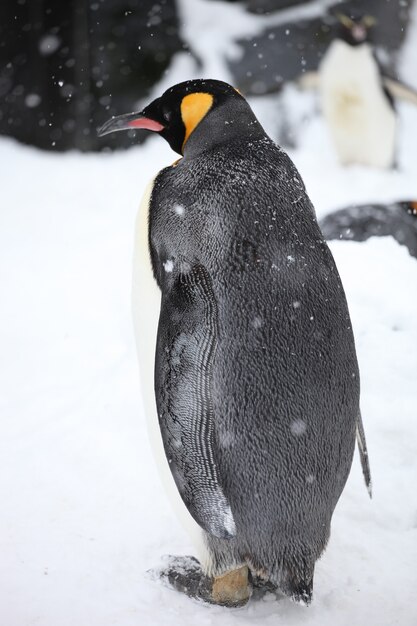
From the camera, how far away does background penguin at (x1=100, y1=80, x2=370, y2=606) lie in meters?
1.18

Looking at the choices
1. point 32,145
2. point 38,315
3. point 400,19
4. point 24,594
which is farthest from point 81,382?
point 400,19

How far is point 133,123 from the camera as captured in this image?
1.49m

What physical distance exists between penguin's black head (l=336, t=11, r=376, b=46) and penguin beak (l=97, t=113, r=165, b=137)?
2.74 metres

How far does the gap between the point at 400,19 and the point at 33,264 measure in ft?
8.34

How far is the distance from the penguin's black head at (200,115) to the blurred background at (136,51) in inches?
86.3

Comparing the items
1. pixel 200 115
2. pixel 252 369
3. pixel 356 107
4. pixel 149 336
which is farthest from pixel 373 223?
pixel 252 369

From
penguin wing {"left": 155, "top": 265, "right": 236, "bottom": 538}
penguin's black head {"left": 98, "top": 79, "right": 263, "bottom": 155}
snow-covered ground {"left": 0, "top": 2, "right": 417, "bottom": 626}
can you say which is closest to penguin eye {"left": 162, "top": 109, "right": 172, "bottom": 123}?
penguin's black head {"left": 98, "top": 79, "right": 263, "bottom": 155}

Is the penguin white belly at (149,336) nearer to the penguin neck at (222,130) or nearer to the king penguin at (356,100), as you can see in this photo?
the penguin neck at (222,130)

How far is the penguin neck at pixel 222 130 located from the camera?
1341 mm

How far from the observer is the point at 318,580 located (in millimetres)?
1438

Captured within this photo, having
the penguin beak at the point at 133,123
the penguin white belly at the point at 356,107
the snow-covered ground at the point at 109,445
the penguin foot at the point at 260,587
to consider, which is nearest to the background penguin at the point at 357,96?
the penguin white belly at the point at 356,107

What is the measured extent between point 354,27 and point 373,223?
1696 millimetres

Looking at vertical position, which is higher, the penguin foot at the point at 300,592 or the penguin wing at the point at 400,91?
the penguin foot at the point at 300,592

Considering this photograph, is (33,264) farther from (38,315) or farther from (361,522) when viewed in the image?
(361,522)
